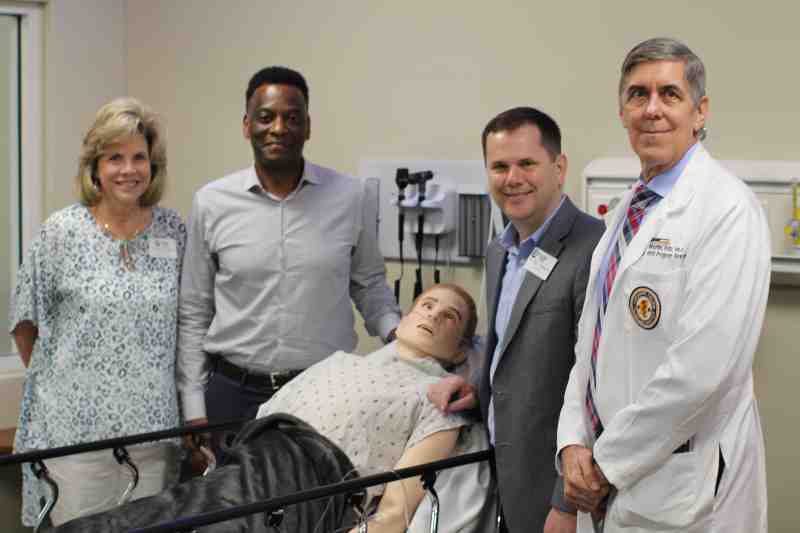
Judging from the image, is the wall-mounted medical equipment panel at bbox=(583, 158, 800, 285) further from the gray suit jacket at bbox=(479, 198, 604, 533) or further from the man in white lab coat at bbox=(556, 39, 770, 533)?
the man in white lab coat at bbox=(556, 39, 770, 533)

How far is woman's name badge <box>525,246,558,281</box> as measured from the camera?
2.67m

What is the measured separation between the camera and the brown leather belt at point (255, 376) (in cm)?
345

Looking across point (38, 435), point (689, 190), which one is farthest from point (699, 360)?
point (38, 435)

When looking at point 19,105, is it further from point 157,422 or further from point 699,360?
point 699,360

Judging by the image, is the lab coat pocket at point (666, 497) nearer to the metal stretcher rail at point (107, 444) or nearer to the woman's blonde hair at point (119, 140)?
the metal stretcher rail at point (107, 444)

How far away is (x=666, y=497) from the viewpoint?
7.16ft

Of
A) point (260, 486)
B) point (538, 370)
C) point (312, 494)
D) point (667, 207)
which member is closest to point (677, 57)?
point (667, 207)

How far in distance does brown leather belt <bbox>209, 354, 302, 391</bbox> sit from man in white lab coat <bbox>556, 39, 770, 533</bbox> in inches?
51.3

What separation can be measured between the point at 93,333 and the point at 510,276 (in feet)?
4.25

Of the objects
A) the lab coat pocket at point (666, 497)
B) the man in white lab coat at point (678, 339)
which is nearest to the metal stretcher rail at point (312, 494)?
the man in white lab coat at point (678, 339)

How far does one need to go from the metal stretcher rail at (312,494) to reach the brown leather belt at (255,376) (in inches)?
33.4

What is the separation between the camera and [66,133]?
4641 millimetres

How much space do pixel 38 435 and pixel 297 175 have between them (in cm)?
113

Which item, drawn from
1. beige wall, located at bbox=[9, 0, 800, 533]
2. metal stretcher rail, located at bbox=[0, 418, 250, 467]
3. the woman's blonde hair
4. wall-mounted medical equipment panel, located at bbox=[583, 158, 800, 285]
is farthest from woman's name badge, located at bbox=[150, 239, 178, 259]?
wall-mounted medical equipment panel, located at bbox=[583, 158, 800, 285]
